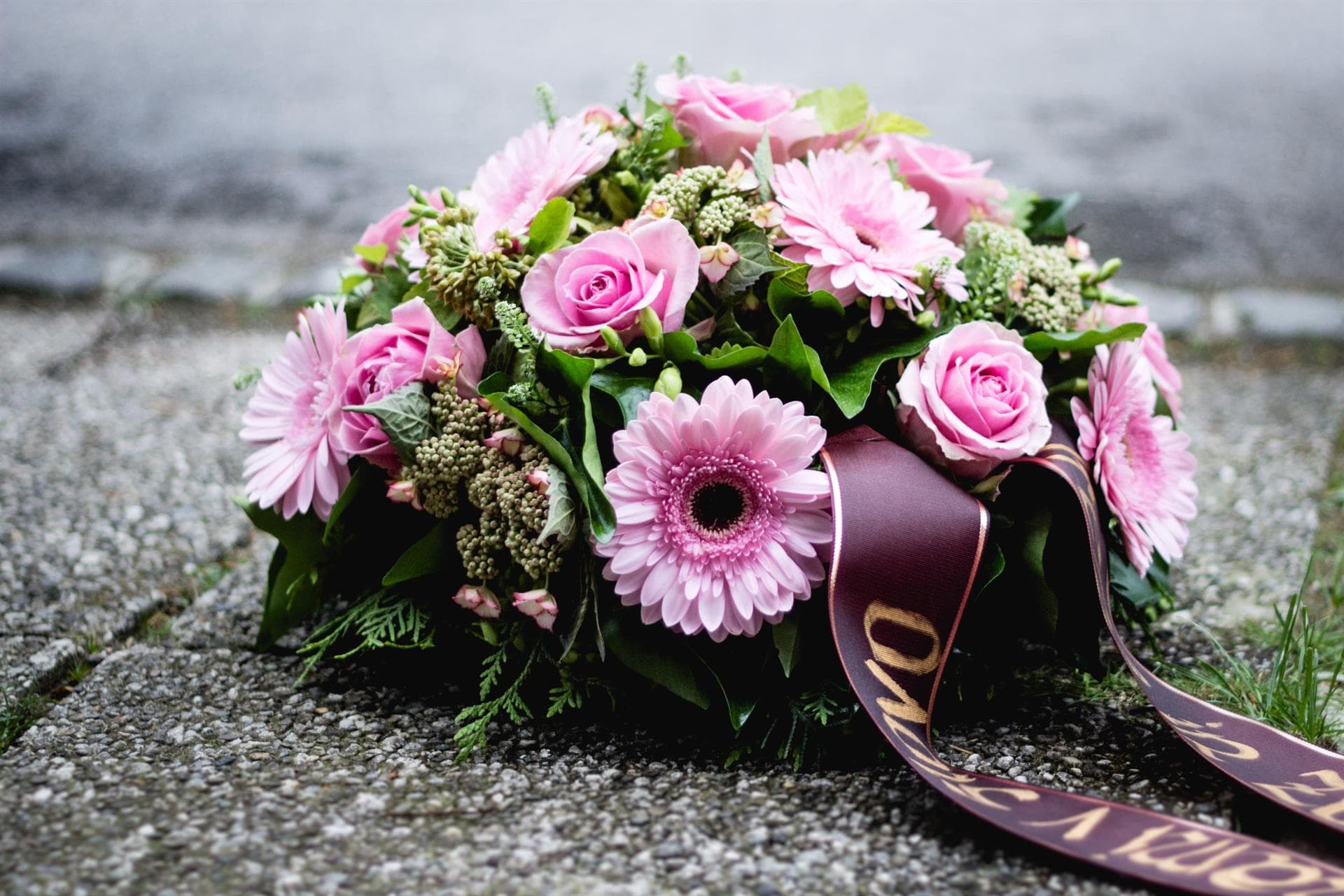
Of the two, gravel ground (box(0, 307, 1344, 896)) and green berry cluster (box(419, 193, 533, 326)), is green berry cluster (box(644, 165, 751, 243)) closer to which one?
green berry cluster (box(419, 193, 533, 326))

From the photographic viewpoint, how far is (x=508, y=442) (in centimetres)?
131

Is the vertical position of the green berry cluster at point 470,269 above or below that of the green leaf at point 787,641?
above

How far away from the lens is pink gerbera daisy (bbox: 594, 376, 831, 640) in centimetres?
124

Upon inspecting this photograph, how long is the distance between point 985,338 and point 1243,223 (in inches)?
128

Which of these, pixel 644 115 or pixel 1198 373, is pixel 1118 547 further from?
pixel 1198 373

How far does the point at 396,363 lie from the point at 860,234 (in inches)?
22.0

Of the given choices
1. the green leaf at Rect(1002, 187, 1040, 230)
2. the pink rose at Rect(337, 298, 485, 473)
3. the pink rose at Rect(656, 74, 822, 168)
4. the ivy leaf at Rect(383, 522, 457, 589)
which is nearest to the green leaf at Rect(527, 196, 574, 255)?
the pink rose at Rect(337, 298, 485, 473)

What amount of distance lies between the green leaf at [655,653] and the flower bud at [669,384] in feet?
0.79

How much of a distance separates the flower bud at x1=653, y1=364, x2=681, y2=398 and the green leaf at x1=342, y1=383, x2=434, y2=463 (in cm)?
27

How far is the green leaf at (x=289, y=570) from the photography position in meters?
1.52

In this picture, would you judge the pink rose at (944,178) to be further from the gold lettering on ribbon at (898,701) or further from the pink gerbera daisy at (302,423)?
the pink gerbera daisy at (302,423)

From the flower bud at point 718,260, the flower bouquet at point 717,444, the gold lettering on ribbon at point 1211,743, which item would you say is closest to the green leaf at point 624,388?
the flower bouquet at point 717,444

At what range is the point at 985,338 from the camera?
1.36 m

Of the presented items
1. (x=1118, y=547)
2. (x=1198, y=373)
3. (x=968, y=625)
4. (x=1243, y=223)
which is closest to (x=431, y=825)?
(x=968, y=625)
